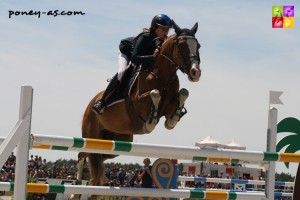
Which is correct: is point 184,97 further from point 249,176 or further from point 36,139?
point 249,176

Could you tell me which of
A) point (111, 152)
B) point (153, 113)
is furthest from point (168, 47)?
point (111, 152)

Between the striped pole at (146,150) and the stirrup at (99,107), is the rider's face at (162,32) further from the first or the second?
the striped pole at (146,150)

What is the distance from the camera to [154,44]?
755 cm

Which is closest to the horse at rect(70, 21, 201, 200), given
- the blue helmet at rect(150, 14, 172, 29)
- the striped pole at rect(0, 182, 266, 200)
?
the blue helmet at rect(150, 14, 172, 29)

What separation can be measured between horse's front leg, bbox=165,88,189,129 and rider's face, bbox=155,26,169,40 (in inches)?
38.5

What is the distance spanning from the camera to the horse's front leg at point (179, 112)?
6824 mm

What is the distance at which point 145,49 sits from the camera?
24.7 feet

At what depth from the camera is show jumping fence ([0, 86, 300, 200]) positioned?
14.1ft

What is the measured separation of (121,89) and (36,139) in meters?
3.44

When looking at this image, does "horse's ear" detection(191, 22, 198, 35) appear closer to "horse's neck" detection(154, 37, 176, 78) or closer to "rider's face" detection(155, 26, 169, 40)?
"horse's neck" detection(154, 37, 176, 78)

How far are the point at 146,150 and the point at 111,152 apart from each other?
28 centimetres

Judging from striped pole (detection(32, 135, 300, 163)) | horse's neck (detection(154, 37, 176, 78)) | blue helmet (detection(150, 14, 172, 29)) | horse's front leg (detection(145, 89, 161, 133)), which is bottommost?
striped pole (detection(32, 135, 300, 163))

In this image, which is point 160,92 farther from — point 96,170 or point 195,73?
point 96,170

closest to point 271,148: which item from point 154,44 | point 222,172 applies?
point 154,44
